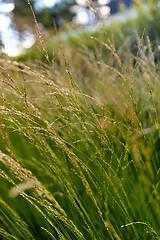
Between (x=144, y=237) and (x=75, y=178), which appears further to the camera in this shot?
(x=75, y=178)

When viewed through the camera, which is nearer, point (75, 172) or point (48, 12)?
point (75, 172)

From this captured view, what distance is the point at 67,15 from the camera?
658 inches

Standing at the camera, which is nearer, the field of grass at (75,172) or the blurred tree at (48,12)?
the field of grass at (75,172)

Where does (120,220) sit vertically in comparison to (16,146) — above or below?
below

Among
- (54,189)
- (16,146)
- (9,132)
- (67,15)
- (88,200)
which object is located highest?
(67,15)

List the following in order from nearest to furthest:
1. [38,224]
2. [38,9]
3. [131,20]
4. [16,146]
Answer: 1. [38,224]
2. [16,146]
3. [131,20]
4. [38,9]

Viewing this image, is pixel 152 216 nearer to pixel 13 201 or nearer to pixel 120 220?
pixel 120 220

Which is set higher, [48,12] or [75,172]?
[48,12]

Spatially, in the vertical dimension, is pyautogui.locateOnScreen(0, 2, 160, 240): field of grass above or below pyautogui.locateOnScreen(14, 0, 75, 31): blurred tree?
below

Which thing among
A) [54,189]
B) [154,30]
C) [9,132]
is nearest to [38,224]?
[54,189]

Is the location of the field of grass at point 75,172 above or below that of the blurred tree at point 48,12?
below

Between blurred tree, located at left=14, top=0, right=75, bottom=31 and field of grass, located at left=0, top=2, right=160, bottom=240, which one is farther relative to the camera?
blurred tree, located at left=14, top=0, right=75, bottom=31

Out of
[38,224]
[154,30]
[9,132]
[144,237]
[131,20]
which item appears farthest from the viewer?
[131,20]

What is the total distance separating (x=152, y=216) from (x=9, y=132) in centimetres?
190
